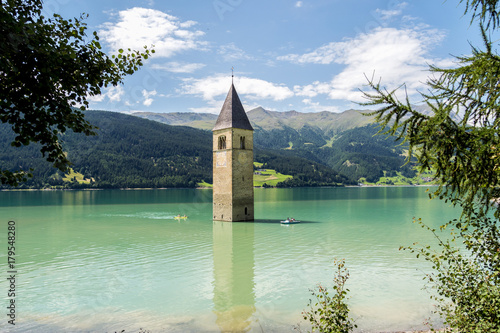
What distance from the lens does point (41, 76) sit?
242 inches

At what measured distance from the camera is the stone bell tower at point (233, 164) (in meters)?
44.8

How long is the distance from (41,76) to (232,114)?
40.2 metres

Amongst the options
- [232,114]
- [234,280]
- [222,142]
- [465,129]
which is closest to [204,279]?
[234,280]

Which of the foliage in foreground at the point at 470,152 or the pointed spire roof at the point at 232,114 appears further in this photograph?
the pointed spire roof at the point at 232,114

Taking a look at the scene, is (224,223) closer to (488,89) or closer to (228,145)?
(228,145)

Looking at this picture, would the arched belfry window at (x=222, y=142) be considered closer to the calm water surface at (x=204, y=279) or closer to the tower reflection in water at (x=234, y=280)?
the calm water surface at (x=204, y=279)

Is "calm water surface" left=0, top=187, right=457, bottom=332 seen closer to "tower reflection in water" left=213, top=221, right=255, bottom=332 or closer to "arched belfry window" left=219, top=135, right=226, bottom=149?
"tower reflection in water" left=213, top=221, right=255, bottom=332

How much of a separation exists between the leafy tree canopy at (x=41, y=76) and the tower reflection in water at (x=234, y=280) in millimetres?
10026

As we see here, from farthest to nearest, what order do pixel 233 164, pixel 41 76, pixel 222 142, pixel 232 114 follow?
1. pixel 222 142
2. pixel 232 114
3. pixel 233 164
4. pixel 41 76

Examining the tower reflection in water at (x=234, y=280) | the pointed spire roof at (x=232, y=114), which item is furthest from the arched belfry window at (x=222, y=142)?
the tower reflection in water at (x=234, y=280)

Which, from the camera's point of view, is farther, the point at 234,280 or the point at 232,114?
the point at 232,114

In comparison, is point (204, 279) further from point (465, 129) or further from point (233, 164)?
point (233, 164)

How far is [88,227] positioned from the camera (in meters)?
43.9

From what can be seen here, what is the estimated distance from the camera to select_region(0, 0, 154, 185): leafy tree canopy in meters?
5.70
